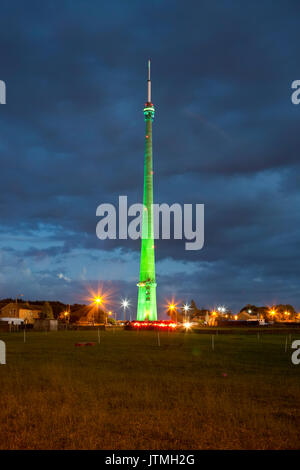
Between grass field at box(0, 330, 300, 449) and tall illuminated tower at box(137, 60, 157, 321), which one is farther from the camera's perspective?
tall illuminated tower at box(137, 60, 157, 321)

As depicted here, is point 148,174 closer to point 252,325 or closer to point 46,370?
point 252,325

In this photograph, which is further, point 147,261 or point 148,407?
point 147,261

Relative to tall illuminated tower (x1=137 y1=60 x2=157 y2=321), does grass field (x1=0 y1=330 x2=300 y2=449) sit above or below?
below

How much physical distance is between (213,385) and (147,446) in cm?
823

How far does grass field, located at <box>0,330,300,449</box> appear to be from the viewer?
1044 centimetres

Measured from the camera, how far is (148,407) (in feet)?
45.0

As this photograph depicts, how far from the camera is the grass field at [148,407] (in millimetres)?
10438

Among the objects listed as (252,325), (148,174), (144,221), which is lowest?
(252,325)

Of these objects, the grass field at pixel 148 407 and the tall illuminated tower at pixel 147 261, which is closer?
the grass field at pixel 148 407

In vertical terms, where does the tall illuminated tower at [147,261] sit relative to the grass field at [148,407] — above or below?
above

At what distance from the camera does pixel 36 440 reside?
10.4m

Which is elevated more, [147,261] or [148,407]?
[147,261]
